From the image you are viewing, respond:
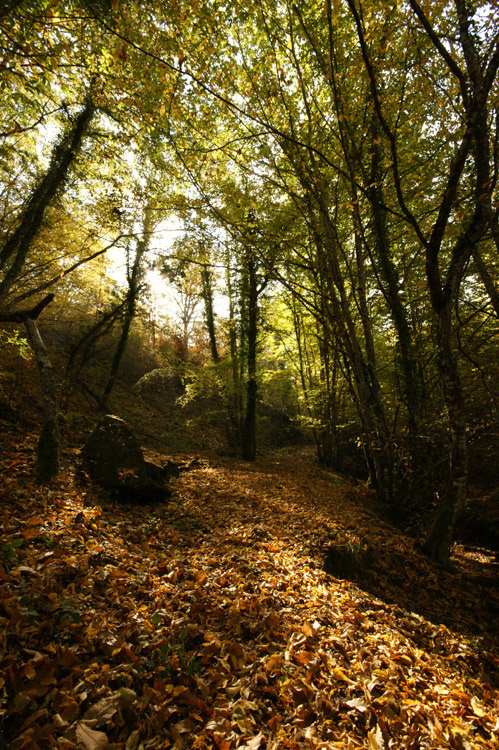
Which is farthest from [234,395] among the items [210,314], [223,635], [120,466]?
[223,635]

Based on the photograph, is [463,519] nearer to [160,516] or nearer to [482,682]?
[482,682]

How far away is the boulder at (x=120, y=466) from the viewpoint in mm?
5020

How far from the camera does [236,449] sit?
1269cm

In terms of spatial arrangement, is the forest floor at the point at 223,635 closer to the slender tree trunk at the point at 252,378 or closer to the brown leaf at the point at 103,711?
the brown leaf at the point at 103,711

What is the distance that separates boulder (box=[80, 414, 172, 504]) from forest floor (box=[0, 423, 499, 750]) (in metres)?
0.40

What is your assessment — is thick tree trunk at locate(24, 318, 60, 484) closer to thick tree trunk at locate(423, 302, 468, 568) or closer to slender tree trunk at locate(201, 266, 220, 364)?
thick tree trunk at locate(423, 302, 468, 568)

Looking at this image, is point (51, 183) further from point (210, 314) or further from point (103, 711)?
point (103, 711)

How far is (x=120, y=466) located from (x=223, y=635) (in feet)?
11.1

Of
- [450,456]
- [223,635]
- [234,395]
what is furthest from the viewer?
[234,395]

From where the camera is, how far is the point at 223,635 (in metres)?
2.56

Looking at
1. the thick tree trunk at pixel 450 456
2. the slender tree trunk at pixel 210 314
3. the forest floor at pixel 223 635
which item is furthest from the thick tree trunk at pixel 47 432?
the slender tree trunk at pixel 210 314

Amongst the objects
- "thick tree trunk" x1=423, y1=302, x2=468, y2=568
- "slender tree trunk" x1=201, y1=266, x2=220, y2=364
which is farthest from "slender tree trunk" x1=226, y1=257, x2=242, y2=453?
"thick tree trunk" x1=423, y1=302, x2=468, y2=568

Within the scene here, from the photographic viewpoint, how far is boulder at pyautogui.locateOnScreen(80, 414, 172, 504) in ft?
16.5

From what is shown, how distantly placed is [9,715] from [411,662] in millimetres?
2801
